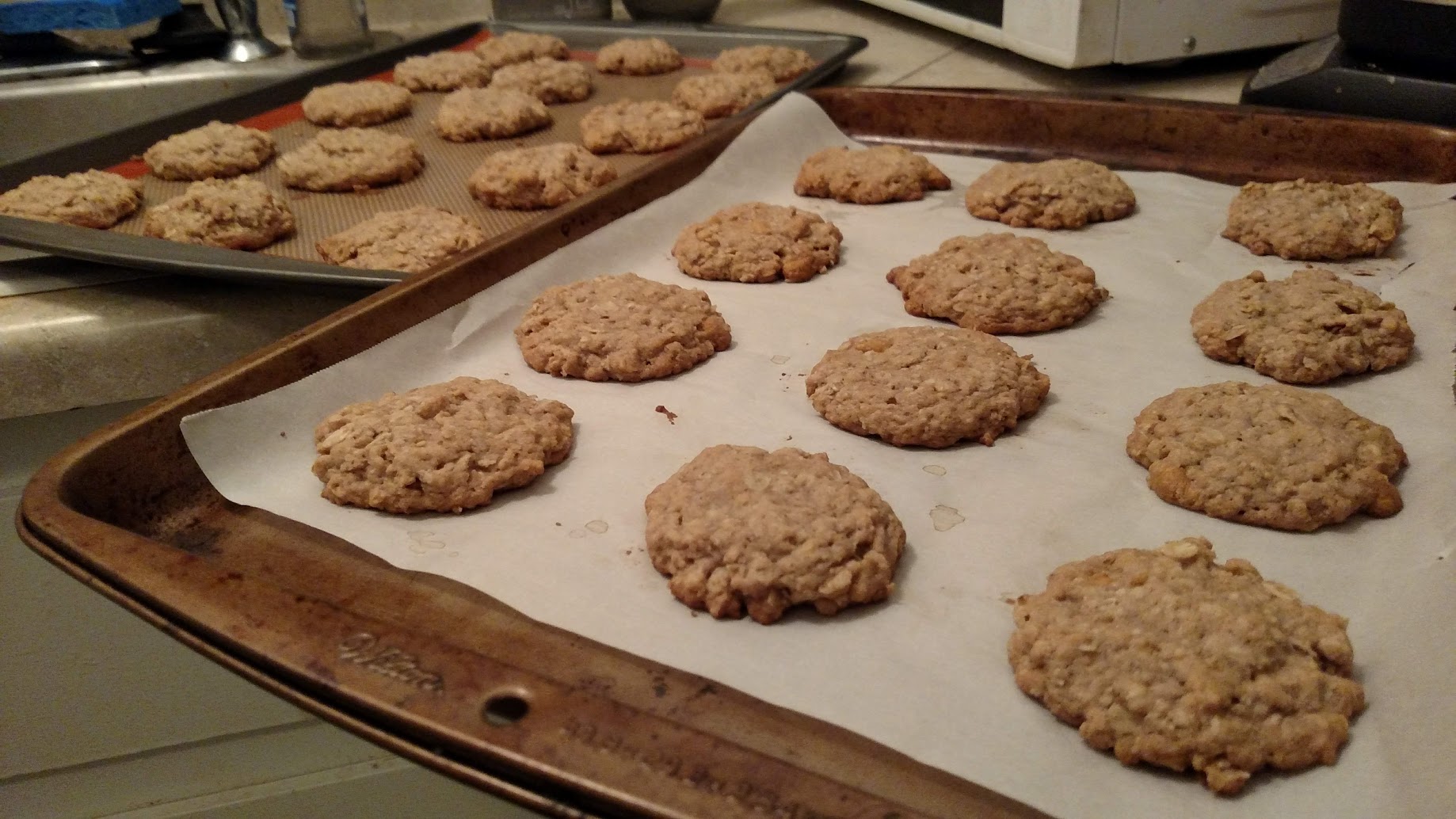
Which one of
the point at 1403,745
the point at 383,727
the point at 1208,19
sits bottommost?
the point at 1403,745

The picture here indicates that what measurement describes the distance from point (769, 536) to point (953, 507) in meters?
0.24

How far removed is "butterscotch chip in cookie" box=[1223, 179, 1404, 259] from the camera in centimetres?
154

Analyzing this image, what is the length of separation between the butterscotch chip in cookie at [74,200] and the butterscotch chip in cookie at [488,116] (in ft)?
2.22

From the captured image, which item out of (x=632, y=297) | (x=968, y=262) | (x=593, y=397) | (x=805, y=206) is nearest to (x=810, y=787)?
(x=593, y=397)

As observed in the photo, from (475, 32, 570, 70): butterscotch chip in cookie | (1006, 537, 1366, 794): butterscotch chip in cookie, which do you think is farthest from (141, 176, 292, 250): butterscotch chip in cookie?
(1006, 537, 1366, 794): butterscotch chip in cookie

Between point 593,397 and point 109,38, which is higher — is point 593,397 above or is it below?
below

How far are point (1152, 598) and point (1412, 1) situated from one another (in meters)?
1.25

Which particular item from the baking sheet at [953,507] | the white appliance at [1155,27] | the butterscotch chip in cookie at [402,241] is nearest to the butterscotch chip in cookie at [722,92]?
the white appliance at [1155,27]

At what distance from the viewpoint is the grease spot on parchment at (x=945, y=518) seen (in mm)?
1091

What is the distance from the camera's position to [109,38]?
9.91 ft

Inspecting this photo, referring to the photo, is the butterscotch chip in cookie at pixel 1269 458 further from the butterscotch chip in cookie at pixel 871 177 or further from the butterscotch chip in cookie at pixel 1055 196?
the butterscotch chip in cookie at pixel 871 177

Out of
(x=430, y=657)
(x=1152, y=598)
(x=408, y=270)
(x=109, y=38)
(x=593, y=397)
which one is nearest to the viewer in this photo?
(x=430, y=657)

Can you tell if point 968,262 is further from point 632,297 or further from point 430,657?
point 430,657

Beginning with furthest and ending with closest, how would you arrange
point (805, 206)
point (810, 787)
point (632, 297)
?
point (805, 206)
point (632, 297)
point (810, 787)
